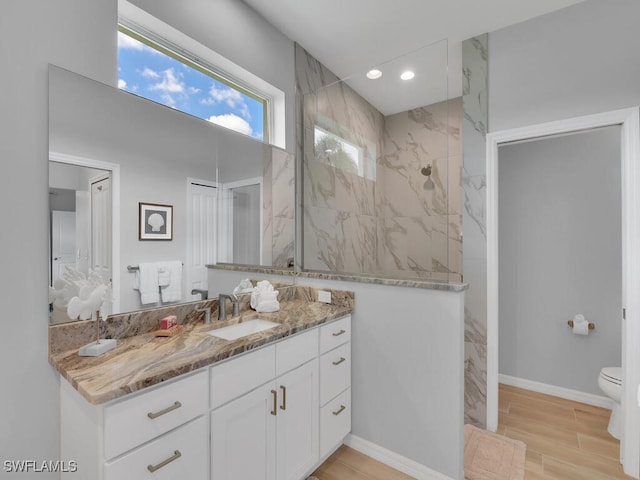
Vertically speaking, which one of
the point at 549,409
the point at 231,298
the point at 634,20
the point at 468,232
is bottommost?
the point at 549,409

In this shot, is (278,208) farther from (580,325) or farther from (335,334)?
(580,325)

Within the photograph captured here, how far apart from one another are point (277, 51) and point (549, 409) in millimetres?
3529

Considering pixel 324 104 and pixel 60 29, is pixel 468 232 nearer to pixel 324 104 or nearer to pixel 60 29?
pixel 324 104

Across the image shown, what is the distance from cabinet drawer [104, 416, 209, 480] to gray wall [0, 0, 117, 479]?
1.61 feet

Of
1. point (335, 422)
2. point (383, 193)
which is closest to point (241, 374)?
point (335, 422)

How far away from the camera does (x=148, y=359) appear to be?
1.19 metres

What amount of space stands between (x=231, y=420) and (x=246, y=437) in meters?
0.13

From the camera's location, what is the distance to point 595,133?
8.60 ft

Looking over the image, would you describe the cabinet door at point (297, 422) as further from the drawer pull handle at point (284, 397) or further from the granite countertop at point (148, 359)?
the granite countertop at point (148, 359)

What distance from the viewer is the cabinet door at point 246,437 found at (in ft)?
4.12

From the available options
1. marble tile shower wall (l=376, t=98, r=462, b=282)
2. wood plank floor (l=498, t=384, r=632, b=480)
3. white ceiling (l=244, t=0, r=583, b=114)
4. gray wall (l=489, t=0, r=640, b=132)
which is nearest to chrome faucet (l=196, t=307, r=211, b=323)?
marble tile shower wall (l=376, t=98, r=462, b=282)

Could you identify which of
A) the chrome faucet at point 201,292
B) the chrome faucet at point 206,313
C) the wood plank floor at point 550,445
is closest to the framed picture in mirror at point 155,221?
the chrome faucet at point 201,292

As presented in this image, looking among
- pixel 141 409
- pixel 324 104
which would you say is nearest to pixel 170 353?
pixel 141 409

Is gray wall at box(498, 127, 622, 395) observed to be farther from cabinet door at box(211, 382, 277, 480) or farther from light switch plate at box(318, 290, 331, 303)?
cabinet door at box(211, 382, 277, 480)
